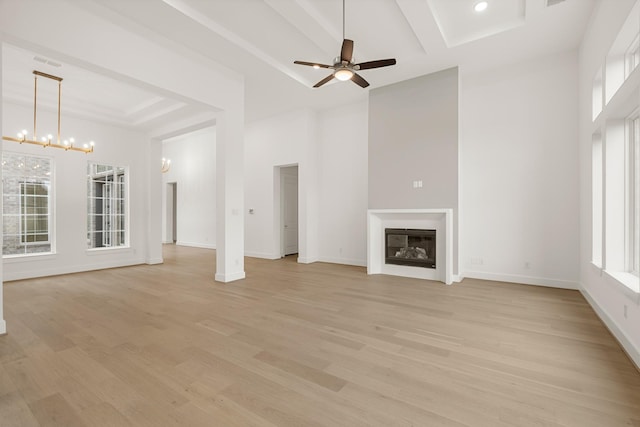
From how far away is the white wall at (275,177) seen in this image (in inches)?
273

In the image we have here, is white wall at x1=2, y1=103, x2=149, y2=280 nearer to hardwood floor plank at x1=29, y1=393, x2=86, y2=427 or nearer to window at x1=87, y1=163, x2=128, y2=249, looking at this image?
window at x1=87, y1=163, x2=128, y2=249

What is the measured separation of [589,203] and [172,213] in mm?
12087

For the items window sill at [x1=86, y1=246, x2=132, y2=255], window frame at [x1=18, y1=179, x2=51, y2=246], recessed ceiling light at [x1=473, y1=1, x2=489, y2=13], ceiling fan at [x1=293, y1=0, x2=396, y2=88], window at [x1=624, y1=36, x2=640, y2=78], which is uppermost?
recessed ceiling light at [x1=473, y1=1, x2=489, y2=13]

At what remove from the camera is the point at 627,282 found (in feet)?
8.46

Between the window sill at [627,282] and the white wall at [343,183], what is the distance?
402 cm

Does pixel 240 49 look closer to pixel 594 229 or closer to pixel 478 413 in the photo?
pixel 478 413

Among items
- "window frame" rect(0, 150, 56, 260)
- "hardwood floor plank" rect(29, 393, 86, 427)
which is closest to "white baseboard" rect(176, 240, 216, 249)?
"window frame" rect(0, 150, 56, 260)

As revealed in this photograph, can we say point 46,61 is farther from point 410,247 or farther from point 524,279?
point 524,279

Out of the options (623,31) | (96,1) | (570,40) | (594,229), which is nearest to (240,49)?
(96,1)

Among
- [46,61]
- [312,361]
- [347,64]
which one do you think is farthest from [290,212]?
[312,361]

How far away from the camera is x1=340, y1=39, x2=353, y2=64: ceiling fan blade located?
313 cm

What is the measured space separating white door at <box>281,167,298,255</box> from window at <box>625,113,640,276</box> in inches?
253

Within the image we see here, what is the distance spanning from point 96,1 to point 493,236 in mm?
6357

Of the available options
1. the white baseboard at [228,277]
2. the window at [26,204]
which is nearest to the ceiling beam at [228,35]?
the white baseboard at [228,277]
